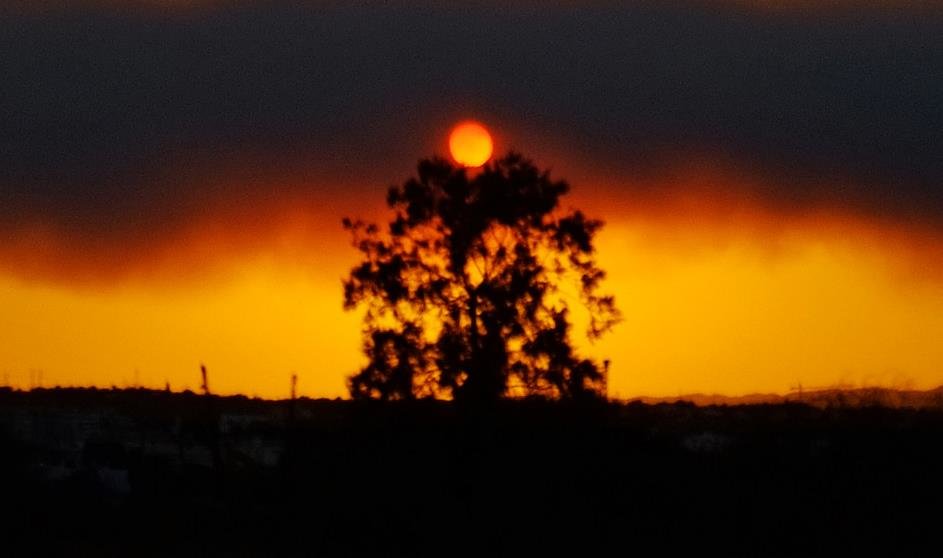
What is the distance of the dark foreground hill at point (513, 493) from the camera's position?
3894 centimetres

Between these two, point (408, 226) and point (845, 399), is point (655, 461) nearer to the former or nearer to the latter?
point (845, 399)

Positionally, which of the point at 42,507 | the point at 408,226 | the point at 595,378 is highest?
the point at 408,226

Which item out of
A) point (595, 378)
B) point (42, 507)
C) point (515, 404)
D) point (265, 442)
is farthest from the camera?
point (595, 378)

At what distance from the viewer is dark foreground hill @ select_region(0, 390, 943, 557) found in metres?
38.9

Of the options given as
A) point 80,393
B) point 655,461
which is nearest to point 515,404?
point 655,461

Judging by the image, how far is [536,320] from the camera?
180 feet

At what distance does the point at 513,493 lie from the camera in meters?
39.4

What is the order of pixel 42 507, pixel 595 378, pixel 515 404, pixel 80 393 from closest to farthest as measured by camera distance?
1. pixel 42 507
2. pixel 515 404
3. pixel 595 378
4. pixel 80 393

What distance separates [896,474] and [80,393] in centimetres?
2552

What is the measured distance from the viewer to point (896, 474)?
40312 mm

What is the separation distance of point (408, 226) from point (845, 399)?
14.1 m

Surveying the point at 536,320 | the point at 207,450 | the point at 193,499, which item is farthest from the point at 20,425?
the point at 536,320

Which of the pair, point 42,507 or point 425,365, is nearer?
point 42,507

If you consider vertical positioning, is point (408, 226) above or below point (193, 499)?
above
